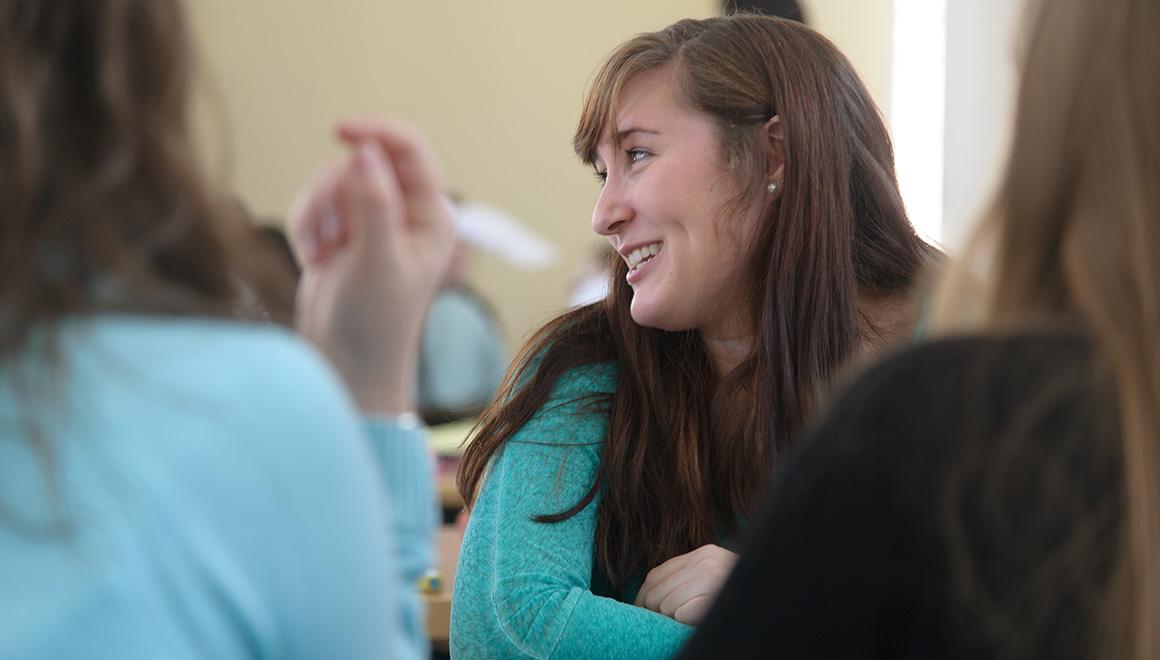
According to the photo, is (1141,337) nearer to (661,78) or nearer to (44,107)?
(44,107)

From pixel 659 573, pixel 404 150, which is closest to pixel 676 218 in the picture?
pixel 659 573

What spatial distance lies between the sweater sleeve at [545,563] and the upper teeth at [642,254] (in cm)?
20

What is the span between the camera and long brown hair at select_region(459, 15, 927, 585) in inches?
71.2

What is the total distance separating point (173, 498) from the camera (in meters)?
0.79

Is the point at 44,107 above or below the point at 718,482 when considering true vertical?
above

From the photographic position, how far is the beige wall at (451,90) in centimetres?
684

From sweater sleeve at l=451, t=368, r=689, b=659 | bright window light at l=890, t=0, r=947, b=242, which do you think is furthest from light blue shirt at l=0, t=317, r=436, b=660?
bright window light at l=890, t=0, r=947, b=242

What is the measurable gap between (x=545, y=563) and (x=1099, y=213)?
960 millimetres

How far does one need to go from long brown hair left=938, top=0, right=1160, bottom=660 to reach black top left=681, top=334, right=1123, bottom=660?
0.02 metres

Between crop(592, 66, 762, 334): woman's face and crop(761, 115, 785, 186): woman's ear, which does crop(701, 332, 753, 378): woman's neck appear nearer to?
crop(592, 66, 762, 334): woman's face

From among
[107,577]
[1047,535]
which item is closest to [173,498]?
[107,577]

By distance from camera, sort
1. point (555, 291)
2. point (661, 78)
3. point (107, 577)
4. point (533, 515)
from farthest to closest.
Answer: point (555, 291) → point (661, 78) → point (533, 515) → point (107, 577)

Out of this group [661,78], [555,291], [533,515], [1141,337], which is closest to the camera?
[1141,337]

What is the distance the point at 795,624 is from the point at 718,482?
921 millimetres
